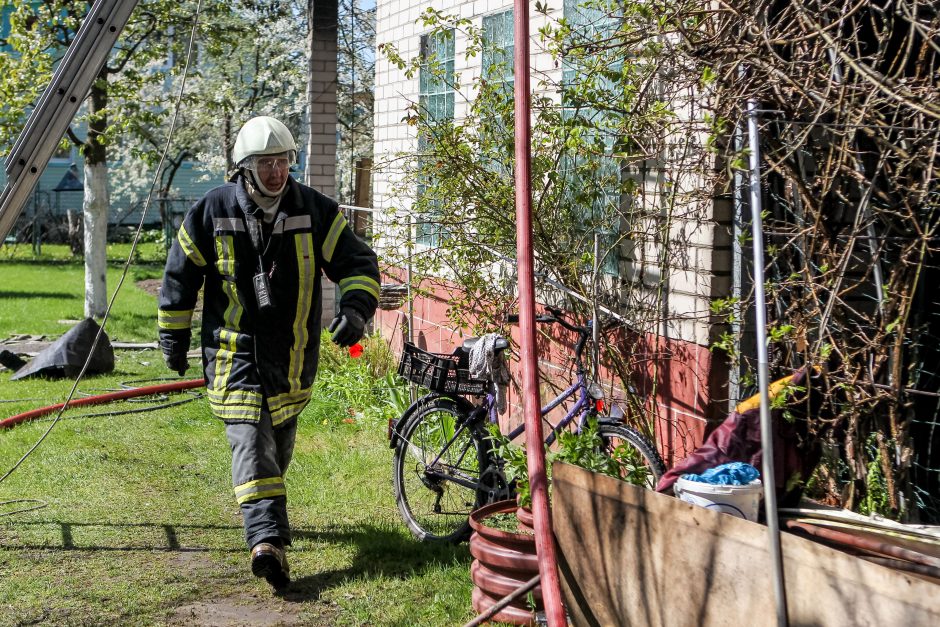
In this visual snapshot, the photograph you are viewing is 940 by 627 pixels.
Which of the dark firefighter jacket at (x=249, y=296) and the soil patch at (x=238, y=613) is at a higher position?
the dark firefighter jacket at (x=249, y=296)

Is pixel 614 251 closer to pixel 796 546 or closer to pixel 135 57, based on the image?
pixel 796 546

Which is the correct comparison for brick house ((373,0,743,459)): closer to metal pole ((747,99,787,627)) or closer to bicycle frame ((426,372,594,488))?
bicycle frame ((426,372,594,488))

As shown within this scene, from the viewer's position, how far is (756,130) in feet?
10.5

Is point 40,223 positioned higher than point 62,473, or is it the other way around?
point 40,223

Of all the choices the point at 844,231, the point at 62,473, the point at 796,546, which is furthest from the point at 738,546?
the point at 62,473

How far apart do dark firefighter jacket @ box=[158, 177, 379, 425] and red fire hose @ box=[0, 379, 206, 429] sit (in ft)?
12.2

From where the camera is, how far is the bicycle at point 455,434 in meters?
5.65

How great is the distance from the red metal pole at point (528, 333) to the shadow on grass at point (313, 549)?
1715 mm

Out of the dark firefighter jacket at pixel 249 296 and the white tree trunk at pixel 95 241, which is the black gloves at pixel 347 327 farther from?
the white tree trunk at pixel 95 241

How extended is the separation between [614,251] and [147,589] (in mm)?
3224

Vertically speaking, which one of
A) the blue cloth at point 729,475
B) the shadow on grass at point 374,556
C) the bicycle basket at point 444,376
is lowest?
the shadow on grass at point 374,556

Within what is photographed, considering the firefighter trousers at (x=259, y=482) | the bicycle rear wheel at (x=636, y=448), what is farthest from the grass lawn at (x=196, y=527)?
the bicycle rear wheel at (x=636, y=448)

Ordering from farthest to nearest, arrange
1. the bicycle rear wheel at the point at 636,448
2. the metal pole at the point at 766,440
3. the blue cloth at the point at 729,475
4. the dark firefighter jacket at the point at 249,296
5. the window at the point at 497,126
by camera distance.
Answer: the window at the point at 497,126, the dark firefighter jacket at the point at 249,296, the bicycle rear wheel at the point at 636,448, the blue cloth at the point at 729,475, the metal pole at the point at 766,440

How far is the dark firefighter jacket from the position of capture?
5531 millimetres
